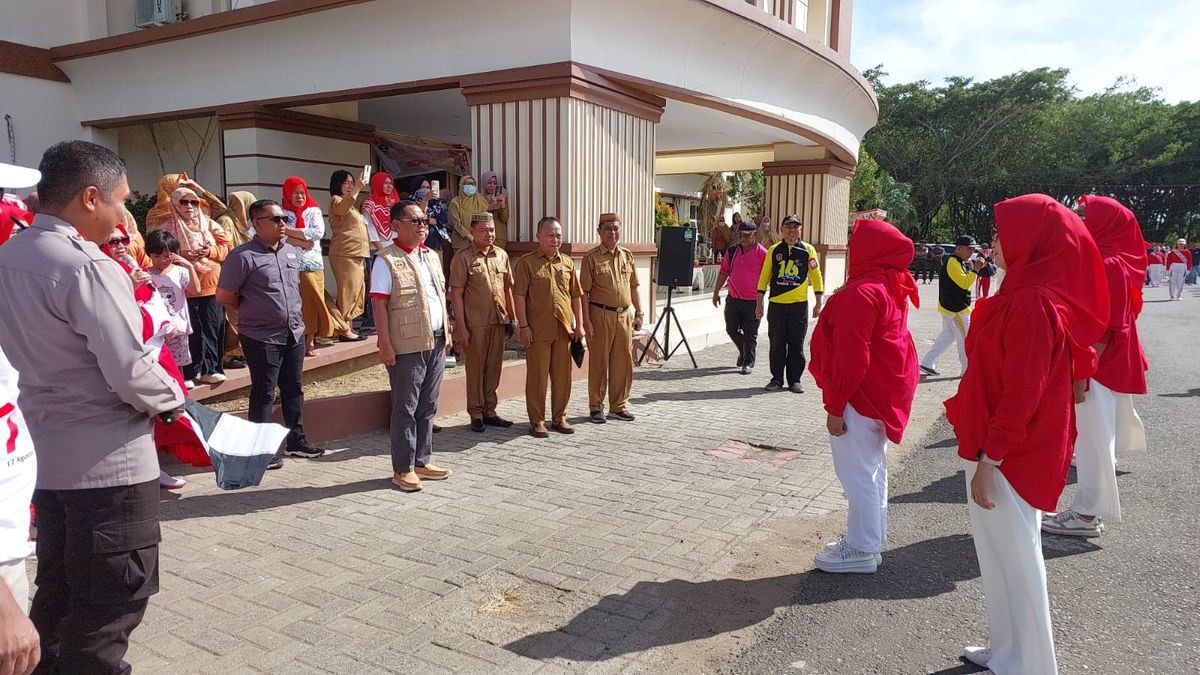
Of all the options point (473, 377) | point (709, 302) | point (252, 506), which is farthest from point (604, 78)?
point (252, 506)

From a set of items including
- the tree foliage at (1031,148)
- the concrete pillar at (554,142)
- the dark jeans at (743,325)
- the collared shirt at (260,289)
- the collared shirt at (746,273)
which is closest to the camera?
the collared shirt at (260,289)

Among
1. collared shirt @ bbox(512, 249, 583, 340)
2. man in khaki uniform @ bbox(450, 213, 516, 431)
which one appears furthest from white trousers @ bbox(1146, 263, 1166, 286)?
man in khaki uniform @ bbox(450, 213, 516, 431)

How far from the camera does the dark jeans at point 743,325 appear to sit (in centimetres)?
950

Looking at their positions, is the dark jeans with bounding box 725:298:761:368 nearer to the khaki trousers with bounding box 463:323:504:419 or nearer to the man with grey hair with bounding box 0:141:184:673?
→ the khaki trousers with bounding box 463:323:504:419

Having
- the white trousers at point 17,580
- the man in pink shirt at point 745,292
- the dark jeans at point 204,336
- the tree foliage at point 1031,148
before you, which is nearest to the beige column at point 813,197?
the man in pink shirt at point 745,292

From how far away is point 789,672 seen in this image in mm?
3043

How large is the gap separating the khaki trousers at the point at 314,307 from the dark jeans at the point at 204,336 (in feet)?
2.96

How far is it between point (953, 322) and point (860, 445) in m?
6.13

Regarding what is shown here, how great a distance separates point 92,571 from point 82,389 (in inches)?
21.7

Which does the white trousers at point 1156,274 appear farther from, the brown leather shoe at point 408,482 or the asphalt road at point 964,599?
the brown leather shoe at point 408,482

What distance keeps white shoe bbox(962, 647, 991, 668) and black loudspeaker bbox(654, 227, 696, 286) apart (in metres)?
7.06

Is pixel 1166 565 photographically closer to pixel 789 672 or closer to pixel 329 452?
pixel 789 672

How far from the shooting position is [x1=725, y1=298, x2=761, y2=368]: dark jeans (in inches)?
374

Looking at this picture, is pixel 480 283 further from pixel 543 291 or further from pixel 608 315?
pixel 608 315
